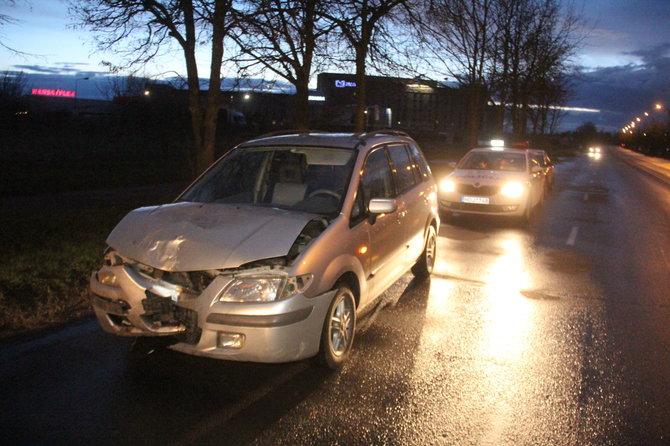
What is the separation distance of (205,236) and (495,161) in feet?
36.9

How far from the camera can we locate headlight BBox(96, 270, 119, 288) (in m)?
4.27

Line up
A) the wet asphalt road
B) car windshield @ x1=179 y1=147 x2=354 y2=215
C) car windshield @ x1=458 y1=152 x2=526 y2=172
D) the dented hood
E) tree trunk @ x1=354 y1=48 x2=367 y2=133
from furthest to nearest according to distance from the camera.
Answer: tree trunk @ x1=354 y1=48 x2=367 y2=133 → car windshield @ x1=458 y1=152 x2=526 y2=172 → car windshield @ x1=179 y1=147 x2=354 y2=215 → the dented hood → the wet asphalt road

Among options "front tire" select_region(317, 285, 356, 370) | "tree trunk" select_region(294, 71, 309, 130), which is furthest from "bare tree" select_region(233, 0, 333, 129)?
"front tire" select_region(317, 285, 356, 370)

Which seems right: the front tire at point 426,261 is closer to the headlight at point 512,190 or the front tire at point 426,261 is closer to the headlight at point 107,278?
the headlight at point 107,278

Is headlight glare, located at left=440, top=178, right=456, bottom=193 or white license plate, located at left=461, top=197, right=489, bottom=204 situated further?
headlight glare, located at left=440, top=178, right=456, bottom=193

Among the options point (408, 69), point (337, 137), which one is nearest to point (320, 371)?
point (337, 137)

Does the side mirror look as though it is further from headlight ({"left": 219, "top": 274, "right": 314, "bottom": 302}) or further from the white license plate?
the white license plate

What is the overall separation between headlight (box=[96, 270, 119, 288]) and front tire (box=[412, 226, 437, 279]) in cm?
407

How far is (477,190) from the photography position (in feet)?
41.2

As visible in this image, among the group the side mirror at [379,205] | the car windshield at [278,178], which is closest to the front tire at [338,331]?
the side mirror at [379,205]

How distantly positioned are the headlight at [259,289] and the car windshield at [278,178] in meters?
1.18

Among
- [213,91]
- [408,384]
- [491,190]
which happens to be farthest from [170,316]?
[491,190]

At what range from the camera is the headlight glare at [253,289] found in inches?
154

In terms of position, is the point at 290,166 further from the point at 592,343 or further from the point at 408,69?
the point at 408,69
